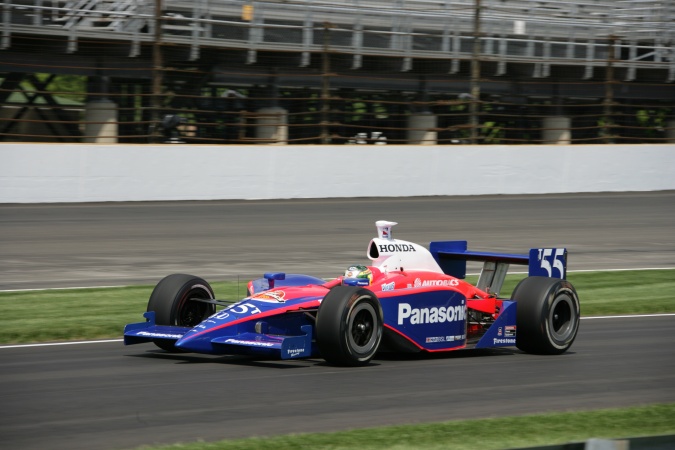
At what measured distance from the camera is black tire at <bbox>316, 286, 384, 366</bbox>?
8312 mm

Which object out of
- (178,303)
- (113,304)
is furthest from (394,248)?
(113,304)

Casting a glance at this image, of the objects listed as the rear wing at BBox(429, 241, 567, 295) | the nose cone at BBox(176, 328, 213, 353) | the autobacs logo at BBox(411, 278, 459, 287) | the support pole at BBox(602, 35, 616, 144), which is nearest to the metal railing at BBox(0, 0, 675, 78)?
the support pole at BBox(602, 35, 616, 144)

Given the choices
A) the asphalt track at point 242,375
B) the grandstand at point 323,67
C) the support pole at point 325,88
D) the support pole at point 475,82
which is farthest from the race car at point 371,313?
the support pole at point 475,82

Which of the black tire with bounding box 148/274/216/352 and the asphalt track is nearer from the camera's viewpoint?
the asphalt track

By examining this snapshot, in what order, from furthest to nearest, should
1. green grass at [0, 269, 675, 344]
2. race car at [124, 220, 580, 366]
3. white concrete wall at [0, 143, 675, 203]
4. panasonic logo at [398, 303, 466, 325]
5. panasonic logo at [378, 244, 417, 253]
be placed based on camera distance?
white concrete wall at [0, 143, 675, 203] < green grass at [0, 269, 675, 344] < panasonic logo at [378, 244, 417, 253] < panasonic logo at [398, 303, 466, 325] < race car at [124, 220, 580, 366]

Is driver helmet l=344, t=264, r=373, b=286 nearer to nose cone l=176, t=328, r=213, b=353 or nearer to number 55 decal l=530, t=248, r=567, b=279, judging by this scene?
nose cone l=176, t=328, r=213, b=353

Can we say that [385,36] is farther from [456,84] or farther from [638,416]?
[638,416]

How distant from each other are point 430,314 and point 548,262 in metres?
1.62

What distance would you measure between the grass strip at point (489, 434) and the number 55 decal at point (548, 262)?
270cm

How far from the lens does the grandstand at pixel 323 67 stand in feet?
82.8

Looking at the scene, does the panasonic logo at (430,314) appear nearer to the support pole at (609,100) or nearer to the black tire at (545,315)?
the black tire at (545,315)

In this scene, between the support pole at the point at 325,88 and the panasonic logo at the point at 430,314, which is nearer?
the panasonic logo at the point at 430,314

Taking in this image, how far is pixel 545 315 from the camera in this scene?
9.65m

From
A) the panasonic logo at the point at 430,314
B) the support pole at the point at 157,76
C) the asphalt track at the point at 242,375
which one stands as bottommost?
the asphalt track at the point at 242,375
